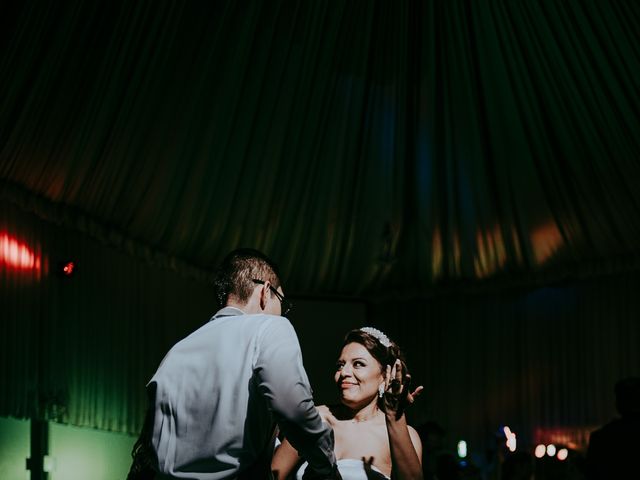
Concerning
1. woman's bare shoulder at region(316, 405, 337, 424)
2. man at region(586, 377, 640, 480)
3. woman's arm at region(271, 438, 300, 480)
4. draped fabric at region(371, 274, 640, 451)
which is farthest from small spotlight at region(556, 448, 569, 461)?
woman's arm at region(271, 438, 300, 480)

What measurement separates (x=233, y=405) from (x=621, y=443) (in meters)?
2.00

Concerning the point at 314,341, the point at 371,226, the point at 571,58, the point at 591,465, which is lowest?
the point at 591,465

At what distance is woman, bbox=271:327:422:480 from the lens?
11.7ft

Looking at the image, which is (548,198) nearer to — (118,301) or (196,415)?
(118,301)

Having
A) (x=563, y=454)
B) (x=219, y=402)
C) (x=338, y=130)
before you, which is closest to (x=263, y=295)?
(x=219, y=402)

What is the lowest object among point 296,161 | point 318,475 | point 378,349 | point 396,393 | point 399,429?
point 318,475

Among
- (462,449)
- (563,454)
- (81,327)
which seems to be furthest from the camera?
(462,449)

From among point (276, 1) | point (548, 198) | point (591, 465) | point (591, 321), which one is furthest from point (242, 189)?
point (591, 465)

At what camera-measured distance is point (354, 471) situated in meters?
3.72

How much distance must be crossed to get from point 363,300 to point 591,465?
7490 millimetres

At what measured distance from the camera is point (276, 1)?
297 inches

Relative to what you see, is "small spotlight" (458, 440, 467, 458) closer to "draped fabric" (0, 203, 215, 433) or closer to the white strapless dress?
"draped fabric" (0, 203, 215, 433)

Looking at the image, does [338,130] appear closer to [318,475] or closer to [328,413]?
[328,413]

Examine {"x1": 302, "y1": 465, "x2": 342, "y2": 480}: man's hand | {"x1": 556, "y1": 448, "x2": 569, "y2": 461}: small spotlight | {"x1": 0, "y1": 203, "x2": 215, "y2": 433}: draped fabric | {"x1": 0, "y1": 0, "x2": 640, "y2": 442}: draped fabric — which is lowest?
{"x1": 302, "y1": 465, "x2": 342, "y2": 480}: man's hand
